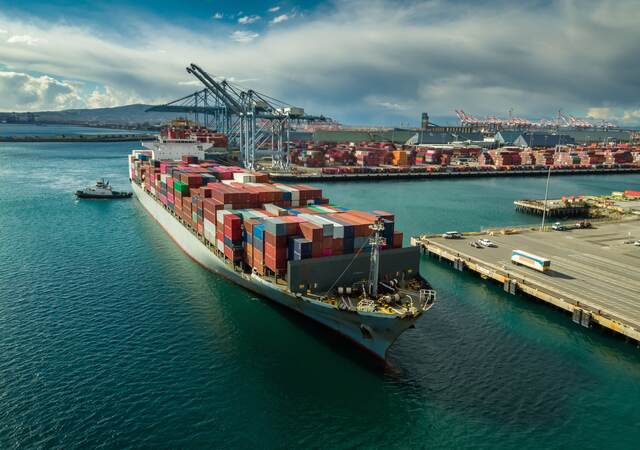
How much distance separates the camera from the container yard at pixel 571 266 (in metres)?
33.7

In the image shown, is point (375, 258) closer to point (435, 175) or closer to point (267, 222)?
point (267, 222)

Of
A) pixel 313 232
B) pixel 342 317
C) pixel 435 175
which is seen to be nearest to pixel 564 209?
pixel 435 175

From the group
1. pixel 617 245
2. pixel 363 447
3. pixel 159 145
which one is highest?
pixel 159 145

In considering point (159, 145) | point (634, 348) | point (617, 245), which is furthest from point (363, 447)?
point (159, 145)

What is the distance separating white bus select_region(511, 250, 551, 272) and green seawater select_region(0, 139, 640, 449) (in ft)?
15.2

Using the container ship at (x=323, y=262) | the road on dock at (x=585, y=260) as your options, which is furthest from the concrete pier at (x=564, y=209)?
the container ship at (x=323, y=262)

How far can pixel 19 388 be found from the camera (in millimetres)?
24031

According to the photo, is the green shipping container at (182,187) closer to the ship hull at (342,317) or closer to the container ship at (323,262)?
the container ship at (323,262)

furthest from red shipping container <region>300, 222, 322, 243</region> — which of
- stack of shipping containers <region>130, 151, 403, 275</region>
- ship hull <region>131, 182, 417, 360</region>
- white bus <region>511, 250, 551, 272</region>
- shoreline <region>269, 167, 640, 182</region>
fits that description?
shoreline <region>269, 167, 640, 182</region>

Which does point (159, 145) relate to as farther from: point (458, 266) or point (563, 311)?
point (563, 311)

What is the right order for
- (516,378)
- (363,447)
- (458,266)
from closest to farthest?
(363,447)
(516,378)
(458,266)

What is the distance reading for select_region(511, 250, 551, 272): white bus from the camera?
4156 centimetres

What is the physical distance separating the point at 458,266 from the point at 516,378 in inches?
811

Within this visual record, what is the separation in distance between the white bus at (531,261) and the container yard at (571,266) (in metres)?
0.13
